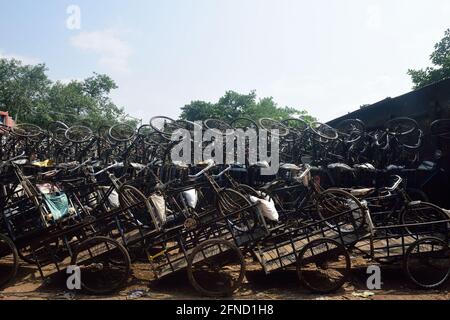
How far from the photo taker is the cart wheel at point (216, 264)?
15.2 ft

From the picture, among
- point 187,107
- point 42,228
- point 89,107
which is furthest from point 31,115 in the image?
point 42,228

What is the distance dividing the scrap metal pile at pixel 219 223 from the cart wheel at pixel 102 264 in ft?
0.06

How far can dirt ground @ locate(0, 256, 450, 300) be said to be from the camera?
182 inches

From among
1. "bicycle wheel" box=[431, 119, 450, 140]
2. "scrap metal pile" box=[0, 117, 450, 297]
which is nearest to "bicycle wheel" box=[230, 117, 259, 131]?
"scrap metal pile" box=[0, 117, 450, 297]

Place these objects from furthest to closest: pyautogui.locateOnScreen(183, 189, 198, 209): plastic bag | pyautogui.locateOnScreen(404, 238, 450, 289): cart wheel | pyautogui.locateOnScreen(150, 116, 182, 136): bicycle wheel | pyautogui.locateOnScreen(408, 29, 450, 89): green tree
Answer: pyautogui.locateOnScreen(408, 29, 450, 89): green tree → pyautogui.locateOnScreen(150, 116, 182, 136): bicycle wheel → pyautogui.locateOnScreen(183, 189, 198, 209): plastic bag → pyautogui.locateOnScreen(404, 238, 450, 289): cart wheel

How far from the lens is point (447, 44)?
66.3 ft

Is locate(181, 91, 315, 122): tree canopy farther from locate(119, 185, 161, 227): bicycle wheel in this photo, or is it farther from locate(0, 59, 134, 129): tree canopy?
locate(119, 185, 161, 227): bicycle wheel

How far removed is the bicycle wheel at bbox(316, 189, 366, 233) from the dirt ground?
79cm

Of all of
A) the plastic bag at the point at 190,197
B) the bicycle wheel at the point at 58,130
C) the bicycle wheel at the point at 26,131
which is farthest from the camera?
the bicycle wheel at the point at 58,130

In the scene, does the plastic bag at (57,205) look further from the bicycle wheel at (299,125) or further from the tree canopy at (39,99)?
the tree canopy at (39,99)

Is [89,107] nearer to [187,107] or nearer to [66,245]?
[187,107]

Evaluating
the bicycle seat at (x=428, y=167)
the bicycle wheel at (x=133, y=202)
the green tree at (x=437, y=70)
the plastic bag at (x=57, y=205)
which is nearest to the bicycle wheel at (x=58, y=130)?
the plastic bag at (x=57, y=205)

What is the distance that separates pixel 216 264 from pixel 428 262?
3.22m

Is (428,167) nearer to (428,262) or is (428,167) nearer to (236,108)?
(428,262)
